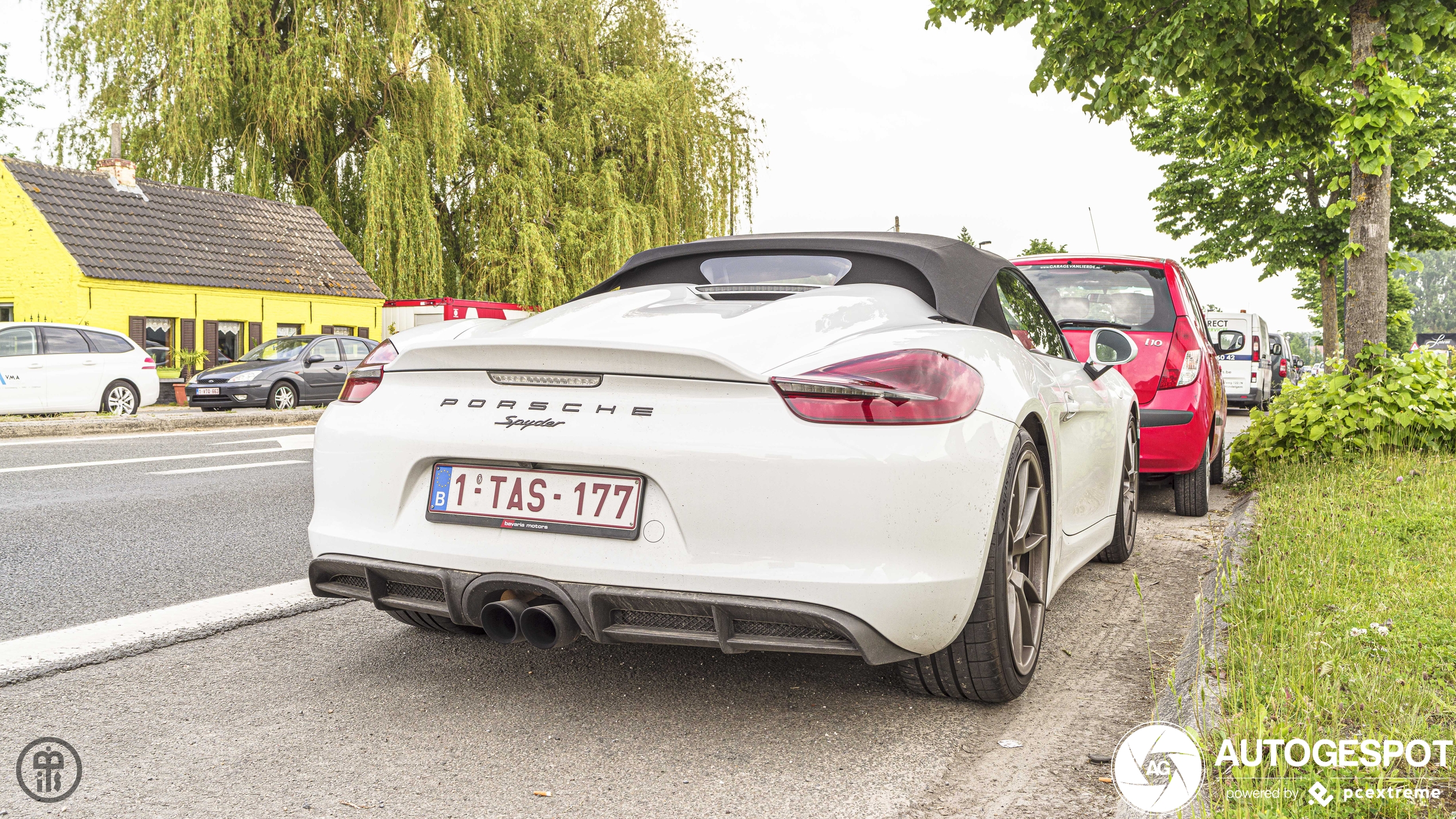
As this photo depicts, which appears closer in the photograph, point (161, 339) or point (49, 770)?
point (49, 770)

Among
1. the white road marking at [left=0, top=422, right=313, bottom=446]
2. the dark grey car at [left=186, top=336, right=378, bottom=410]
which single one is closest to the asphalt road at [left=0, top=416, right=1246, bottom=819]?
the white road marking at [left=0, top=422, right=313, bottom=446]

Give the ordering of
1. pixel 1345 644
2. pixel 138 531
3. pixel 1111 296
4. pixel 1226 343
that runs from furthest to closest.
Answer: pixel 1226 343 → pixel 1111 296 → pixel 138 531 → pixel 1345 644

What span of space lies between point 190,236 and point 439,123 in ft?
21.3

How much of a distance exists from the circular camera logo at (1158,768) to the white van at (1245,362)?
19.4m

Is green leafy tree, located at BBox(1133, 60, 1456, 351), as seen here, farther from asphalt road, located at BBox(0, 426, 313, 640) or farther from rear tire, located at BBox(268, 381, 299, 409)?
asphalt road, located at BBox(0, 426, 313, 640)

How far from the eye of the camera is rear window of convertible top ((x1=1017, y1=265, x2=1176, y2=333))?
22.8 ft

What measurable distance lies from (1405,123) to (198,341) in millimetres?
25492

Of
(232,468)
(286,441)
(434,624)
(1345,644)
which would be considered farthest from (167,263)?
(1345,644)

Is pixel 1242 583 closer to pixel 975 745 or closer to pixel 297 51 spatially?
pixel 975 745

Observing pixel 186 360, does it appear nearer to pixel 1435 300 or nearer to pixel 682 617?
pixel 682 617

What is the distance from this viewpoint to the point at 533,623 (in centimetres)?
281

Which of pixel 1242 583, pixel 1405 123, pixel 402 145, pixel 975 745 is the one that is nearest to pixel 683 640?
pixel 975 745

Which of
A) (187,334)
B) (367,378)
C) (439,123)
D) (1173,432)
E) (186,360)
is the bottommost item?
(1173,432)

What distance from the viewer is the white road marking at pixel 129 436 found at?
12688 mm
